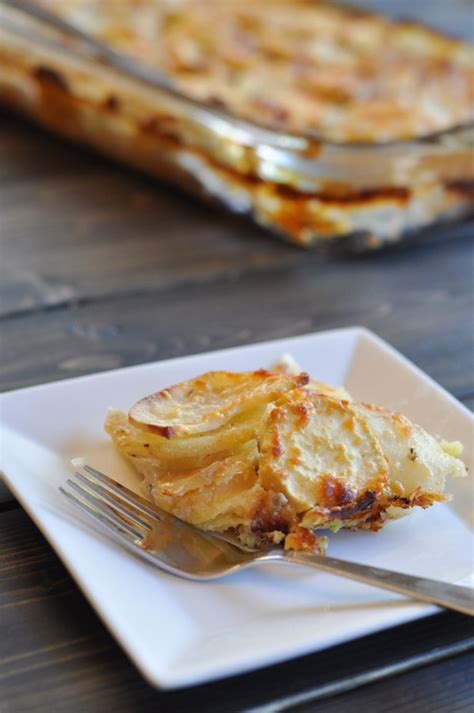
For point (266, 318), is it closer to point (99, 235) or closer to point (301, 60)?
point (99, 235)

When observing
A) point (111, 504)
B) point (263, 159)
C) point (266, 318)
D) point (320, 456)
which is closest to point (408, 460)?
point (320, 456)

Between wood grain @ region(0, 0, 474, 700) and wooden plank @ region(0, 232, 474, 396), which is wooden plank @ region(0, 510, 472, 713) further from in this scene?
wooden plank @ region(0, 232, 474, 396)

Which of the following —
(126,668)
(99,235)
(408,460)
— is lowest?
(99,235)

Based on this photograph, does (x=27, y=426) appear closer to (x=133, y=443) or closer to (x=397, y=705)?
(x=133, y=443)

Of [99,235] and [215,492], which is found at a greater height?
[215,492]

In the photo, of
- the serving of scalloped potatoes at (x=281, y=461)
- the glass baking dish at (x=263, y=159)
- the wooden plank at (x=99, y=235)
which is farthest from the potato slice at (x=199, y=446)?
the glass baking dish at (x=263, y=159)

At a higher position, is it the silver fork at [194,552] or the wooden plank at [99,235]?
the silver fork at [194,552]

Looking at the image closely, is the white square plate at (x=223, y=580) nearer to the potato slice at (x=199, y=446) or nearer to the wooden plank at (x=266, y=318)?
the potato slice at (x=199, y=446)
